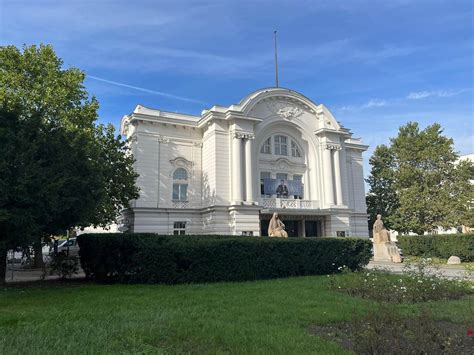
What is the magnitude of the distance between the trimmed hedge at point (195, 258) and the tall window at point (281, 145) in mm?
21219

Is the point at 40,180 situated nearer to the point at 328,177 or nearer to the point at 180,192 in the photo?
the point at 180,192

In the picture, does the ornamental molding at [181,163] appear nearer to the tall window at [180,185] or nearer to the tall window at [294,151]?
the tall window at [180,185]

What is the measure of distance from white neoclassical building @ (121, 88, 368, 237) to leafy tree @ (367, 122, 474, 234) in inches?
251

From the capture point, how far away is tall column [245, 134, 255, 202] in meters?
32.2

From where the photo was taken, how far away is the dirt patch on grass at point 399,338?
5418 mm

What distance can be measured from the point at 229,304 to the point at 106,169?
45.8 ft

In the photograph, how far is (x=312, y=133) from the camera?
1481 inches

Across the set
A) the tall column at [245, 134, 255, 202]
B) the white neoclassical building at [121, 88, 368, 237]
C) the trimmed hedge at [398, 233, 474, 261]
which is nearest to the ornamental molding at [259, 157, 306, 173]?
the white neoclassical building at [121, 88, 368, 237]

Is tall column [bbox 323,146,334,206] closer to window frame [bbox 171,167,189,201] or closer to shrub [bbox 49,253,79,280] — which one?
window frame [bbox 171,167,189,201]

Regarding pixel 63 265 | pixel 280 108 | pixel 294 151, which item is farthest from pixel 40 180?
pixel 294 151

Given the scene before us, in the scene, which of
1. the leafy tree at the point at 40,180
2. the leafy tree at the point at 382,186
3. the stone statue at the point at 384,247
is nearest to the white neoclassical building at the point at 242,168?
the stone statue at the point at 384,247

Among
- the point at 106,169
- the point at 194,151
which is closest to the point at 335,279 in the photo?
the point at 106,169

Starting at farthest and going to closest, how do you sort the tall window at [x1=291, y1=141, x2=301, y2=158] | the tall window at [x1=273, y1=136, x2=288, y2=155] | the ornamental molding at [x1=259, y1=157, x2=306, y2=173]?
1. the tall window at [x1=291, y1=141, x2=301, y2=158]
2. the tall window at [x1=273, y1=136, x2=288, y2=155]
3. the ornamental molding at [x1=259, y1=157, x2=306, y2=173]

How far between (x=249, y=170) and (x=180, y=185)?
19.7 feet
